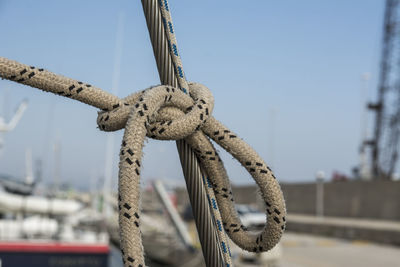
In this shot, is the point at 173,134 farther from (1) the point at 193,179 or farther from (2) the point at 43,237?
(2) the point at 43,237

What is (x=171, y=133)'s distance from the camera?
126 cm

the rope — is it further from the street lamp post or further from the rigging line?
the street lamp post

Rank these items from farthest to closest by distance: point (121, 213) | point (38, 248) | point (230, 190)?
point (38, 248) < point (230, 190) < point (121, 213)

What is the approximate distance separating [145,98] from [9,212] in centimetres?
897

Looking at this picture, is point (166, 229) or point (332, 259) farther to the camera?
point (332, 259)

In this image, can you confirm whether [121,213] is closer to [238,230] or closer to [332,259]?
[238,230]

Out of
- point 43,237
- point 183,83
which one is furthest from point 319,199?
point 183,83

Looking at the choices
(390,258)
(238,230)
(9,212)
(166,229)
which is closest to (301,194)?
(390,258)

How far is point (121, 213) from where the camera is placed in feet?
3.75

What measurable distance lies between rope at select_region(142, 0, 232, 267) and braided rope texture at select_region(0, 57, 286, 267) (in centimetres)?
5

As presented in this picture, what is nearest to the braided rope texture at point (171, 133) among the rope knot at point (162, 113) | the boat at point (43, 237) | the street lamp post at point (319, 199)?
the rope knot at point (162, 113)

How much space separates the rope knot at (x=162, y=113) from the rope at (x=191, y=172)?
5 cm

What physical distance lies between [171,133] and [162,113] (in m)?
0.08

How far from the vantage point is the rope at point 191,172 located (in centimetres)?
123
